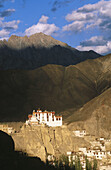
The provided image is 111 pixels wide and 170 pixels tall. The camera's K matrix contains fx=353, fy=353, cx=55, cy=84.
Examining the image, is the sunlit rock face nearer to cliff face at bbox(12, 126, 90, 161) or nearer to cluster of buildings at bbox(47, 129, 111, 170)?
cliff face at bbox(12, 126, 90, 161)

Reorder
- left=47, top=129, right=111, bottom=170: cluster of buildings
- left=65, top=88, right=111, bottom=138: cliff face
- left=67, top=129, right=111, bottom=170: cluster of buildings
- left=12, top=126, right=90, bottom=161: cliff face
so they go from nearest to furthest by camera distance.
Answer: left=12, top=126, right=90, bottom=161: cliff face, left=47, top=129, right=111, bottom=170: cluster of buildings, left=67, top=129, right=111, bottom=170: cluster of buildings, left=65, top=88, right=111, bottom=138: cliff face

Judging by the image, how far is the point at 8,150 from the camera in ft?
45.8

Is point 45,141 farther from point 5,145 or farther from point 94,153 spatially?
point 5,145

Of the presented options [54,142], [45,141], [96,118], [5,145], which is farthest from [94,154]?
[5,145]

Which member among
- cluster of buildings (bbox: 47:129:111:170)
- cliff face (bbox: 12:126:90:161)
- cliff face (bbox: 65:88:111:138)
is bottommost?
cluster of buildings (bbox: 47:129:111:170)

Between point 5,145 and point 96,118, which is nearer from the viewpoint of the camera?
point 5,145

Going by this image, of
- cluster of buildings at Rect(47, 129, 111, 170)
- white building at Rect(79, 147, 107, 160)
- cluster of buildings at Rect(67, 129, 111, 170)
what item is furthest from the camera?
white building at Rect(79, 147, 107, 160)

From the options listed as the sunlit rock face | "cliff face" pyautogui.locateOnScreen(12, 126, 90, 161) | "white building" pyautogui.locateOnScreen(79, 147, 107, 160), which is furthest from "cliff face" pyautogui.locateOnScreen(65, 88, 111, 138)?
the sunlit rock face

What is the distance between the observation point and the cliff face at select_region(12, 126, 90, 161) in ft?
212

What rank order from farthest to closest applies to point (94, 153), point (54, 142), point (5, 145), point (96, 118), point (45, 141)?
point (96, 118)
point (94, 153)
point (54, 142)
point (45, 141)
point (5, 145)

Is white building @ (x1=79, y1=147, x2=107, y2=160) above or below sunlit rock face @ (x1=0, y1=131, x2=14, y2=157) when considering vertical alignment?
below

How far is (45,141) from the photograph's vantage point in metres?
71.8

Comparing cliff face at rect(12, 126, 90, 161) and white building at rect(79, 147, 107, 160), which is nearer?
cliff face at rect(12, 126, 90, 161)

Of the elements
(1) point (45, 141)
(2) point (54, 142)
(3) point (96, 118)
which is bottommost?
(2) point (54, 142)
